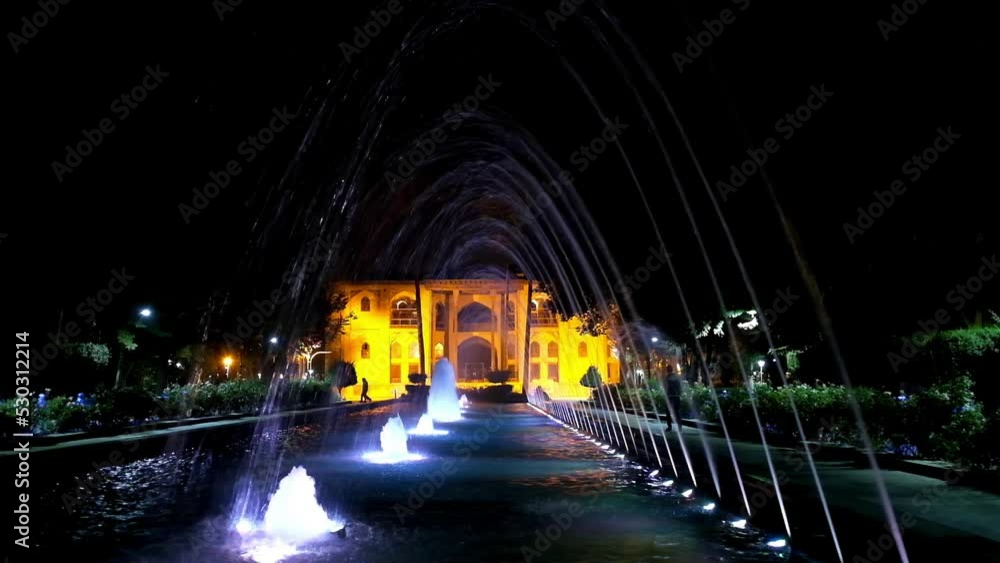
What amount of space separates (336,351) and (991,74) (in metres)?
65.4

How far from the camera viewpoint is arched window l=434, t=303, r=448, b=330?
74375mm

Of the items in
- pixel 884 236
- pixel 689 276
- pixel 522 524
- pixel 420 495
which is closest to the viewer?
pixel 522 524

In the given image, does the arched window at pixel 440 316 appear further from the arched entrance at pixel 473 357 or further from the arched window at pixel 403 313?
the arched entrance at pixel 473 357

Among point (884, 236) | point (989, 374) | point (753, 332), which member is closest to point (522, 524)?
point (989, 374)

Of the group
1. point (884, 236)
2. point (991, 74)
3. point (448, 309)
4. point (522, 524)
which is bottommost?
point (522, 524)

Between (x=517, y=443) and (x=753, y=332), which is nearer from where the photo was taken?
(x=517, y=443)

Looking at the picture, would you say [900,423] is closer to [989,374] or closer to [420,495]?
[989,374]

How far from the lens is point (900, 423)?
11.6m

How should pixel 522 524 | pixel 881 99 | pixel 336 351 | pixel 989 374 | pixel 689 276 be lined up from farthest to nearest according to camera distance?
pixel 336 351 → pixel 689 276 → pixel 881 99 → pixel 989 374 → pixel 522 524

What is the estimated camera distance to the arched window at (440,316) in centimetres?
7438

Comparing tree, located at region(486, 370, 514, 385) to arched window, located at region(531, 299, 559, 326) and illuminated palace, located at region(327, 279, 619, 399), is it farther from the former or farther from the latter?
arched window, located at region(531, 299, 559, 326)

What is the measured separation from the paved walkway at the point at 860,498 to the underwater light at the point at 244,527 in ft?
16.6

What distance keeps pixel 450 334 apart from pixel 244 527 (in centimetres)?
6574

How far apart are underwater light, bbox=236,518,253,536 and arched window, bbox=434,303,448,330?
216ft
